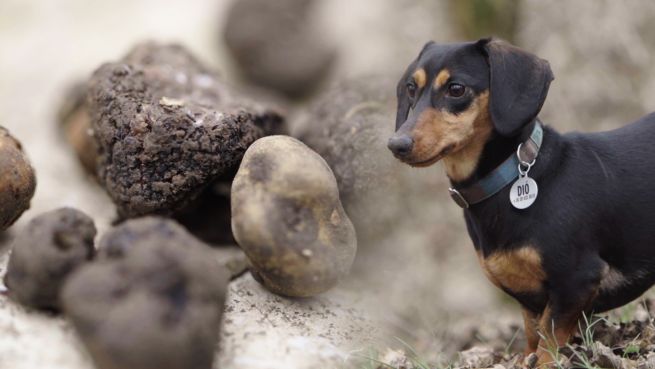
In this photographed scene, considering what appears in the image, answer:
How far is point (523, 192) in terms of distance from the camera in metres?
3.37

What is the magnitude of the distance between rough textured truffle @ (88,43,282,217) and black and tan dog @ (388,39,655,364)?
88 cm

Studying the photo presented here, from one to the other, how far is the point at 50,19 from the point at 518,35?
194 inches

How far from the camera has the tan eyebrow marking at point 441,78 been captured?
3.28m

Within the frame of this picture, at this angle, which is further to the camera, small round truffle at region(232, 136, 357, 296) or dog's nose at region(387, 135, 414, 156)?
small round truffle at region(232, 136, 357, 296)

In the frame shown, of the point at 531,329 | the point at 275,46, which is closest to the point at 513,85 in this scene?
the point at 531,329

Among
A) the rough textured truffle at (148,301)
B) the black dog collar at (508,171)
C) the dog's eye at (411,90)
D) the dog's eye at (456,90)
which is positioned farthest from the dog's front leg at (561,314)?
the rough textured truffle at (148,301)

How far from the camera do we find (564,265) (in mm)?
3268

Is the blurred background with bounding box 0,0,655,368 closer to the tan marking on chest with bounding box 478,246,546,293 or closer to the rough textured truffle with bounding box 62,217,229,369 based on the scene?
the tan marking on chest with bounding box 478,246,546,293

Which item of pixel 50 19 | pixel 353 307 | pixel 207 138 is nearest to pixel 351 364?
pixel 353 307

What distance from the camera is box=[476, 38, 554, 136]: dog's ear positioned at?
319 cm

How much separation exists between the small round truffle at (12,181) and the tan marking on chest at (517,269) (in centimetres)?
231

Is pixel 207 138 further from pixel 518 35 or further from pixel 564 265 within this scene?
pixel 518 35

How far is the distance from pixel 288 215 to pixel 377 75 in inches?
71.7

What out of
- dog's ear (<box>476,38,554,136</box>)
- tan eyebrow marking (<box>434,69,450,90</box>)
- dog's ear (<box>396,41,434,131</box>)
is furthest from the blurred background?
dog's ear (<box>476,38,554,136</box>)
